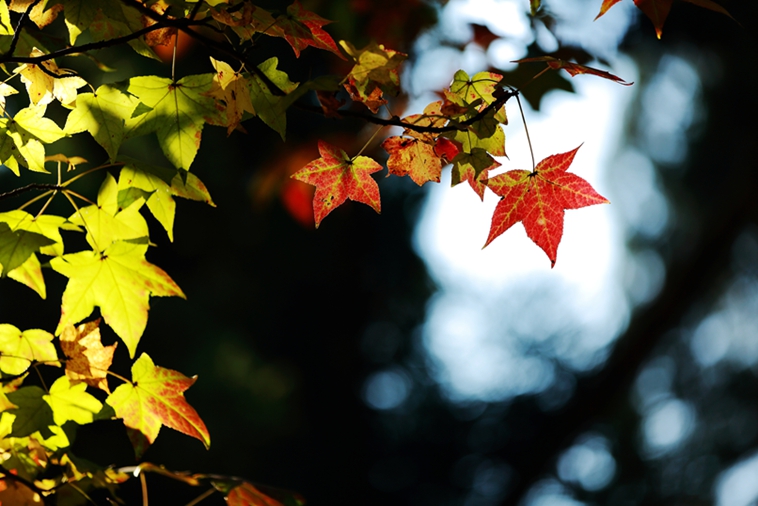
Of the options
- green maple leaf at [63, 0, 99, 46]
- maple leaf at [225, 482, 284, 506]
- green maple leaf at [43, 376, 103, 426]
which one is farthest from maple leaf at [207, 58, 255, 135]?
maple leaf at [225, 482, 284, 506]

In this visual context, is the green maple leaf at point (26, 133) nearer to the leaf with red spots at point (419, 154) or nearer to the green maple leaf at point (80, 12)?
the green maple leaf at point (80, 12)

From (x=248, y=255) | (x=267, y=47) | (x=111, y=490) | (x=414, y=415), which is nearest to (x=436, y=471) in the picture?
(x=414, y=415)

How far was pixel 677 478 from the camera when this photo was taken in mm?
4461

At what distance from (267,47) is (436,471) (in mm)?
3171

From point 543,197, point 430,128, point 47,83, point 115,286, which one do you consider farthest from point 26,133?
point 543,197

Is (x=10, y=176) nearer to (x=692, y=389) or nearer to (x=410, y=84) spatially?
(x=410, y=84)

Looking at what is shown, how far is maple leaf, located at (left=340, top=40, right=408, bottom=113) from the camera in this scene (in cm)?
42

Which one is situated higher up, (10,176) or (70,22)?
(10,176)

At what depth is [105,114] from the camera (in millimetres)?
484

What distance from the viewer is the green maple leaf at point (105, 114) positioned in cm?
48

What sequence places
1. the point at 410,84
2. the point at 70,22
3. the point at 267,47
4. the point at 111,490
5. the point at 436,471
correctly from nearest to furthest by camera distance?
the point at 70,22 → the point at 111,490 → the point at 410,84 → the point at 267,47 → the point at 436,471

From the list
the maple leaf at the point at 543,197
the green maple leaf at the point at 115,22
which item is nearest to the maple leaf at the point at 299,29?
the green maple leaf at the point at 115,22

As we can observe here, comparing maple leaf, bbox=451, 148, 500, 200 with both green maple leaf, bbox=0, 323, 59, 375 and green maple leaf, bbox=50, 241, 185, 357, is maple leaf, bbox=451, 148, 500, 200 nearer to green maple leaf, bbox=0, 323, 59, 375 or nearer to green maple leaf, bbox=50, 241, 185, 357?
green maple leaf, bbox=50, 241, 185, 357

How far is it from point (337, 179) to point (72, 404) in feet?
1.22
